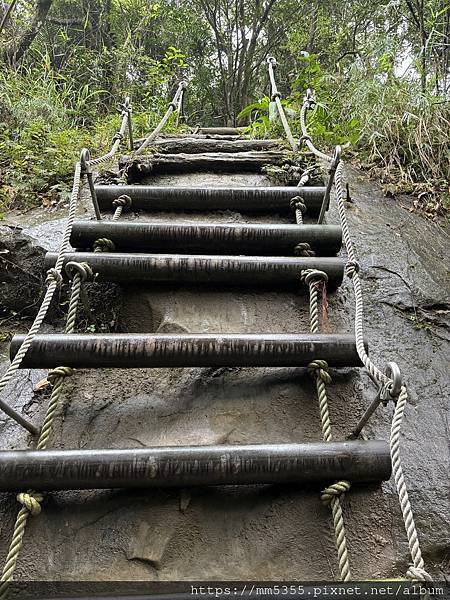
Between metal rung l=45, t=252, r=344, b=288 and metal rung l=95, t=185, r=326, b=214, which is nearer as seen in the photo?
metal rung l=45, t=252, r=344, b=288

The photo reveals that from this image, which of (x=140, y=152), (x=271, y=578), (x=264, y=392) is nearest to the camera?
(x=271, y=578)

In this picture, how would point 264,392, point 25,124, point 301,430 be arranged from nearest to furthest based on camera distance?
1. point 301,430
2. point 264,392
3. point 25,124

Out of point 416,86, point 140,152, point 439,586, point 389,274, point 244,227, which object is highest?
point 416,86

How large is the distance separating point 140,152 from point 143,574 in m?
2.68

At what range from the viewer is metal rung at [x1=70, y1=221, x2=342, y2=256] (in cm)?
211

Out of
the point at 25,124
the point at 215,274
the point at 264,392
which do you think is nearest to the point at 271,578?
the point at 264,392

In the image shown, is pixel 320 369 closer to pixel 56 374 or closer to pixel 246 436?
pixel 246 436

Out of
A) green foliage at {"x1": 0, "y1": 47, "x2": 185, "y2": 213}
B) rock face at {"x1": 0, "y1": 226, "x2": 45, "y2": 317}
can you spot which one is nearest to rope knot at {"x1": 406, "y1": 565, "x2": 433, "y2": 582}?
rock face at {"x1": 0, "y1": 226, "x2": 45, "y2": 317}

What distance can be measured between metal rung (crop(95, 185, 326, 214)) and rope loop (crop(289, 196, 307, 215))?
0.13 feet

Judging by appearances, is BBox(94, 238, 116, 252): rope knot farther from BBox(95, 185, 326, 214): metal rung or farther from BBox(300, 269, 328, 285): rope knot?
BBox(300, 269, 328, 285): rope knot

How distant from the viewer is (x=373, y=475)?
137cm

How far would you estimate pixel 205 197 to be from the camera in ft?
8.17

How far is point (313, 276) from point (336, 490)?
91 cm

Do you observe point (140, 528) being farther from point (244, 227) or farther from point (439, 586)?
point (244, 227)
